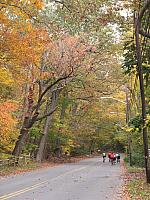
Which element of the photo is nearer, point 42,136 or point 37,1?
point 37,1

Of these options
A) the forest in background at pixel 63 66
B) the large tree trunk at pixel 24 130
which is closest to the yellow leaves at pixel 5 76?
the forest in background at pixel 63 66

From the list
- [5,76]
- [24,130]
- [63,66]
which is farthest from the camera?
[24,130]

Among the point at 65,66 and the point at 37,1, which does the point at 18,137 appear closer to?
the point at 65,66

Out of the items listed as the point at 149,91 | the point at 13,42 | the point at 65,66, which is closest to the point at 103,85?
the point at 65,66

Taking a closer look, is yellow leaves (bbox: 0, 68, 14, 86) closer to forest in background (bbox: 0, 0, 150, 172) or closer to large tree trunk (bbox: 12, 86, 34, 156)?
forest in background (bbox: 0, 0, 150, 172)

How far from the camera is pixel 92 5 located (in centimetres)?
1454

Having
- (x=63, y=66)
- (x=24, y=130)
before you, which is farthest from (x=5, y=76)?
(x=24, y=130)

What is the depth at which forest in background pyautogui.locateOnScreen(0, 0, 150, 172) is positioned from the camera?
1606cm

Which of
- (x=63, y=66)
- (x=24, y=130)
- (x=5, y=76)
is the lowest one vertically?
(x=24, y=130)

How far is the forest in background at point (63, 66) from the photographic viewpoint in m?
16.1

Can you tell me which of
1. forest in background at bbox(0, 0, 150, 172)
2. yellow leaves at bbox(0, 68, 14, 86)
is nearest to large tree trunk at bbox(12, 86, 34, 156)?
forest in background at bbox(0, 0, 150, 172)

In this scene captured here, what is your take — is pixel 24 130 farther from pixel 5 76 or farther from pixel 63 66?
pixel 5 76

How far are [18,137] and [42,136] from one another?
9719mm

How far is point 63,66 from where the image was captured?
3250 cm
